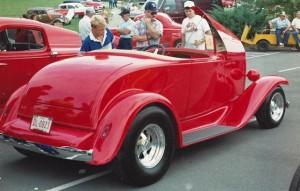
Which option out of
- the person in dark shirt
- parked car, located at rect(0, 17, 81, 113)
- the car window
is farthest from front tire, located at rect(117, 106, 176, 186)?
the car window

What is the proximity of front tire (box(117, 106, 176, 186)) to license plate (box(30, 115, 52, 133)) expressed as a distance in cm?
82

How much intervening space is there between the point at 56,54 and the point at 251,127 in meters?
3.36

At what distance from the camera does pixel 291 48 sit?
66.9 feet

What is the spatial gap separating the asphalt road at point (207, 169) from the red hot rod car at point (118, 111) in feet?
0.83

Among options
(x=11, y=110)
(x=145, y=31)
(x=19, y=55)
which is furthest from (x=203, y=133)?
(x=145, y=31)

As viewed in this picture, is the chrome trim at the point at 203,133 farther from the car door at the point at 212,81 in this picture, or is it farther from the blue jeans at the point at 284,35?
the blue jeans at the point at 284,35

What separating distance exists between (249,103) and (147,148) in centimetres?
217

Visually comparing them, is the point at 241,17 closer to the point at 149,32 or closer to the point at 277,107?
the point at 149,32

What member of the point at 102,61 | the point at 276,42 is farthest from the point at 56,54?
the point at 276,42

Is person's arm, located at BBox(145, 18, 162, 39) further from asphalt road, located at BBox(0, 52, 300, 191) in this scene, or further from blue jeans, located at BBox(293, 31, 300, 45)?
blue jeans, located at BBox(293, 31, 300, 45)

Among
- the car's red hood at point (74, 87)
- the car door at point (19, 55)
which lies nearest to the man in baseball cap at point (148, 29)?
the car door at point (19, 55)

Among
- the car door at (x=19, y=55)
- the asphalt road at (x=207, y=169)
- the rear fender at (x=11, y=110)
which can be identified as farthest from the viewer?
the car door at (x=19, y=55)

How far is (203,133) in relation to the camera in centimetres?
581

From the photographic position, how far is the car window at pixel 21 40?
292 inches
